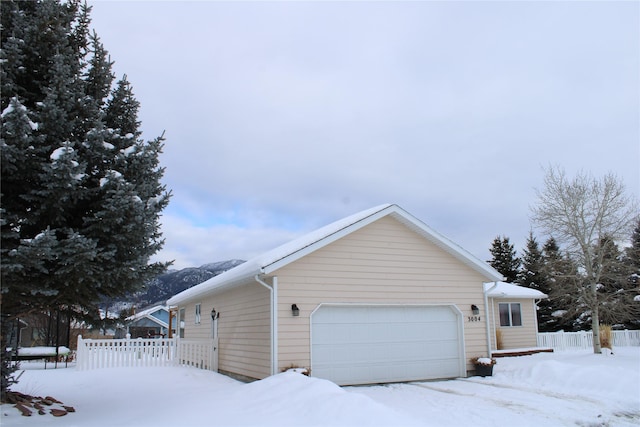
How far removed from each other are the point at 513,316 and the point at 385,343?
41.5ft

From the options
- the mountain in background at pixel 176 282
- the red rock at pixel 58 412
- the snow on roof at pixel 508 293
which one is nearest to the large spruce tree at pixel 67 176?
the red rock at pixel 58 412

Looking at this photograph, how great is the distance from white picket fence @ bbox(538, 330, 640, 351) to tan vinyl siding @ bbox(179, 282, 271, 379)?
15538mm

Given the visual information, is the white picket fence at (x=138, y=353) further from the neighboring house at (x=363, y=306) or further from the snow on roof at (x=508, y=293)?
the snow on roof at (x=508, y=293)

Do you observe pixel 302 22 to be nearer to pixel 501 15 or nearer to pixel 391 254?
pixel 501 15

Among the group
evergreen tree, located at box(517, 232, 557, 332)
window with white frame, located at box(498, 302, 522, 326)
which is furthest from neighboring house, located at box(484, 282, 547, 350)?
evergreen tree, located at box(517, 232, 557, 332)

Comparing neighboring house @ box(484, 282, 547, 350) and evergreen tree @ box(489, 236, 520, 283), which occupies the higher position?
evergreen tree @ box(489, 236, 520, 283)

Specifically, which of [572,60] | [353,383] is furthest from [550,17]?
[353,383]

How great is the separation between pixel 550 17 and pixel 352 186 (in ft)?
33.9

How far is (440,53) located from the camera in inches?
500

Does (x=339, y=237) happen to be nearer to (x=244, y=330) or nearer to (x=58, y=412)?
(x=244, y=330)

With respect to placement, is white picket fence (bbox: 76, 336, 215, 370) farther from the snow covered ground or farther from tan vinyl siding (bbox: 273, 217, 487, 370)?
tan vinyl siding (bbox: 273, 217, 487, 370)

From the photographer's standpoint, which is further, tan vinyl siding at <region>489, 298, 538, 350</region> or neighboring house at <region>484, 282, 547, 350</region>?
tan vinyl siding at <region>489, 298, 538, 350</region>

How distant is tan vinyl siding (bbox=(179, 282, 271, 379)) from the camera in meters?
11.4

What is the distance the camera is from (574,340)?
23047mm
